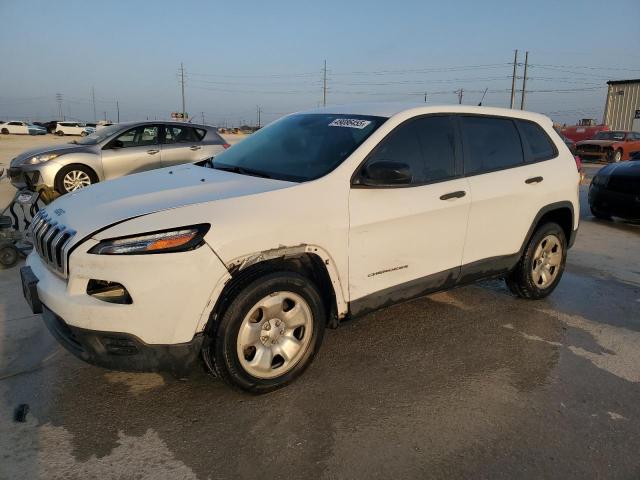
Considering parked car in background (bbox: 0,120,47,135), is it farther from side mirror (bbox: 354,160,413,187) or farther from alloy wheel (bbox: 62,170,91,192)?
side mirror (bbox: 354,160,413,187)

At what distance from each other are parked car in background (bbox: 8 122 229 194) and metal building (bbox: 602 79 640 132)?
32.2 meters

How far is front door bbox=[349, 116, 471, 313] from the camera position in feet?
10.5

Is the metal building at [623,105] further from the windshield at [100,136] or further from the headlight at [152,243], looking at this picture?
the headlight at [152,243]

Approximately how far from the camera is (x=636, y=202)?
26.3 feet

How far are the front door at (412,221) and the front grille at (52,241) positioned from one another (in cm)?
161

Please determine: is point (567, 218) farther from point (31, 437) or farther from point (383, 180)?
point (31, 437)

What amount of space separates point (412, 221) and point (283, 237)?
1.00 metres

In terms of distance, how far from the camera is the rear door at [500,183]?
3.89 meters

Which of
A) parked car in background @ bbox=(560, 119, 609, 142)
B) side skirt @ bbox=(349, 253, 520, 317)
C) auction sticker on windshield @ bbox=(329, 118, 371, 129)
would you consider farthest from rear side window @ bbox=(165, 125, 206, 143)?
parked car in background @ bbox=(560, 119, 609, 142)

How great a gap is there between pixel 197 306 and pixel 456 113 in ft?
8.18

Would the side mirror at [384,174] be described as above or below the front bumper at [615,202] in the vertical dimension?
above

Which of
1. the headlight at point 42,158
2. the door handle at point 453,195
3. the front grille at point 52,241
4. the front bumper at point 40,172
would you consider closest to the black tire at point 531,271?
the door handle at point 453,195

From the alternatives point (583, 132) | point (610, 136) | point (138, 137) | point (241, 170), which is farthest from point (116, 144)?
point (583, 132)

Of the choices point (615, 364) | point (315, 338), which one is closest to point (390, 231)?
point (315, 338)
